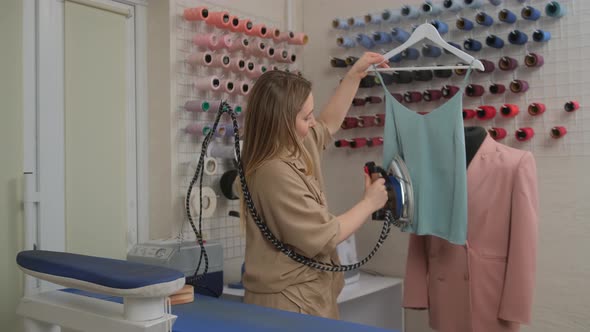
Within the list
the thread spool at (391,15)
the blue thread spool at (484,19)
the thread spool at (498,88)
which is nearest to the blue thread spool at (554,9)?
the blue thread spool at (484,19)

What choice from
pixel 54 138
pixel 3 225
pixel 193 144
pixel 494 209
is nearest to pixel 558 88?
pixel 494 209

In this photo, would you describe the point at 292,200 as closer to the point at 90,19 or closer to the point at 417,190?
the point at 417,190

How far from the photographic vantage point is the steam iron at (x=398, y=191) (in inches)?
84.8

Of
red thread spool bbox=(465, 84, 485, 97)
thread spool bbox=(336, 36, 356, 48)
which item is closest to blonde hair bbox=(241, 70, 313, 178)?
red thread spool bbox=(465, 84, 485, 97)

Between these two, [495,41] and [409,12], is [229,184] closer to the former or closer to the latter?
[409,12]

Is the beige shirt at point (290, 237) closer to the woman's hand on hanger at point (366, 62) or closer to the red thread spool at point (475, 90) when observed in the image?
the woman's hand on hanger at point (366, 62)


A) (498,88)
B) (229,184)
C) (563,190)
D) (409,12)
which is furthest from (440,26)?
(229,184)

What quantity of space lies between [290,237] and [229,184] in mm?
1181

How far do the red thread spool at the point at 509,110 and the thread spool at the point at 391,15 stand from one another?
77 cm

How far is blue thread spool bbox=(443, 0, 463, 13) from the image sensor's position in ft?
9.70

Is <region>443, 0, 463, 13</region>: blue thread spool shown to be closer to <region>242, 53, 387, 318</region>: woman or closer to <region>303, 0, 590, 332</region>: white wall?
<region>303, 0, 590, 332</region>: white wall

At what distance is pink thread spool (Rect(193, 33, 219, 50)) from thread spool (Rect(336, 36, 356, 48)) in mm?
812

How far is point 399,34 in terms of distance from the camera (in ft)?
10.3

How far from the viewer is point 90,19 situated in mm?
2732
